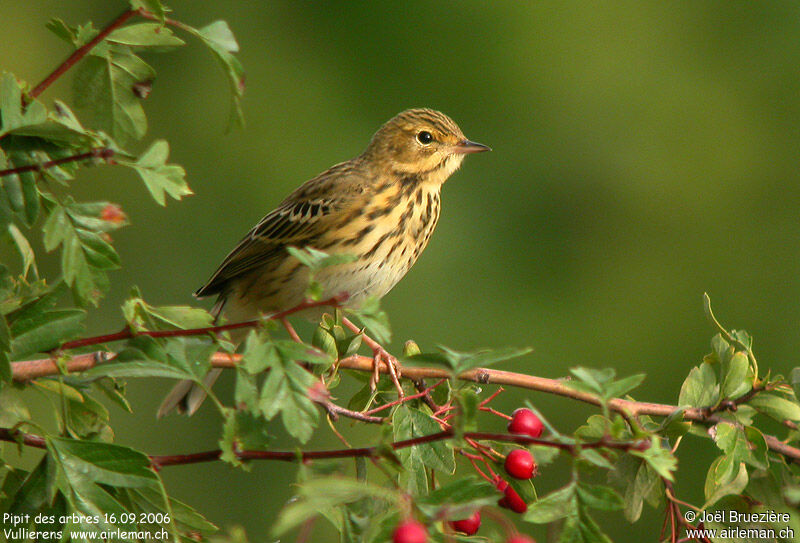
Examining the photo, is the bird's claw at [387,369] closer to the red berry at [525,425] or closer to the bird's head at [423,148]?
the red berry at [525,425]

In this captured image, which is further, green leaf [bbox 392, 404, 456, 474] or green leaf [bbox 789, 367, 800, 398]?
green leaf [bbox 789, 367, 800, 398]

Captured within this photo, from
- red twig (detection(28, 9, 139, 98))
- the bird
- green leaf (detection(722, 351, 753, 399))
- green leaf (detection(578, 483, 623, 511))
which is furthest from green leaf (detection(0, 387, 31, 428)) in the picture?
the bird

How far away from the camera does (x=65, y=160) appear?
6.43 feet

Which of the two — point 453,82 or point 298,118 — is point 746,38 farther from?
point 298,118

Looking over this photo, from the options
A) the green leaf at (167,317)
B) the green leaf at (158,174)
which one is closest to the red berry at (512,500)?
the green leaf at (167,317)

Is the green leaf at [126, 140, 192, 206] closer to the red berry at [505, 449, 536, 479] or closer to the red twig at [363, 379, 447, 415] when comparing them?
the red twig at [363, 379, 447, 415]

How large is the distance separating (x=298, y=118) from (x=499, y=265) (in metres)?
1.98

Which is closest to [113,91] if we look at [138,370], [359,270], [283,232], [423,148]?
[138,370]

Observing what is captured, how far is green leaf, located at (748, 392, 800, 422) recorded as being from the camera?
250 centimetres

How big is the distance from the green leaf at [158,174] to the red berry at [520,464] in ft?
3.03

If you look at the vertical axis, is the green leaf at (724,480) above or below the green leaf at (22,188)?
below

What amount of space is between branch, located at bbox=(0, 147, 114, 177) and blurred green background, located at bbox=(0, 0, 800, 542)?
5231 millimetres

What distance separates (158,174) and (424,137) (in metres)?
2.99

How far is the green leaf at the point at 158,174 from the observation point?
2025mm
